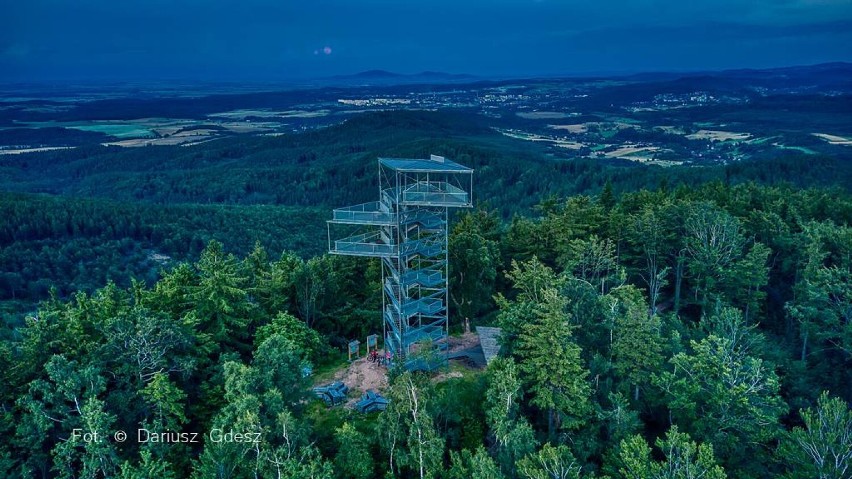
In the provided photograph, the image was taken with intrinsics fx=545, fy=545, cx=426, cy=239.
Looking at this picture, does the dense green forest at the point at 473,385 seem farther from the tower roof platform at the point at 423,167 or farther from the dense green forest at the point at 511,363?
the tower roof platform at the point at 423,167

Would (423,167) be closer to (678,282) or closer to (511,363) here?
(511,363)

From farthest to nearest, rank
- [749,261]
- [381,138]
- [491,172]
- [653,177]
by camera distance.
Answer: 1. [381,138]
2. [491,172]
3. [653,177]
4. [749,261]

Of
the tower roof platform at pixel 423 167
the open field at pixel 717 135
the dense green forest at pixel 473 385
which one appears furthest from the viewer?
the open field at pixel 717 135

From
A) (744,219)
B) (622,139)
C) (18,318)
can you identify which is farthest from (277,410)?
(622,139)

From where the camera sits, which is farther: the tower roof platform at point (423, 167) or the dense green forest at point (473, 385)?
the tower roof platform at point (423, 167)

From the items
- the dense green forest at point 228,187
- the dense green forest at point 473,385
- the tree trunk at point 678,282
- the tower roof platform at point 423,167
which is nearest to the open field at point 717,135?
the dense green forest at point 228,187

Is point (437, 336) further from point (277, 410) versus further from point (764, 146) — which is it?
point (764, 146)

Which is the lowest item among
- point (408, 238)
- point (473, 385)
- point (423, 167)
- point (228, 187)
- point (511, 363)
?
point (228, 187)

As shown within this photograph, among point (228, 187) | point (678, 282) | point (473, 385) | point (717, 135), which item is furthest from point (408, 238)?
point (717, 135)

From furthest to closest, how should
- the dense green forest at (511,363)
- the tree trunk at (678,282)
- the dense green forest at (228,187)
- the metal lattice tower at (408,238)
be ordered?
the dense green forest at (228,187), the tree trunk at (678,282), the metal lattice tower at (408,238), the dense green forest at (511,363)
